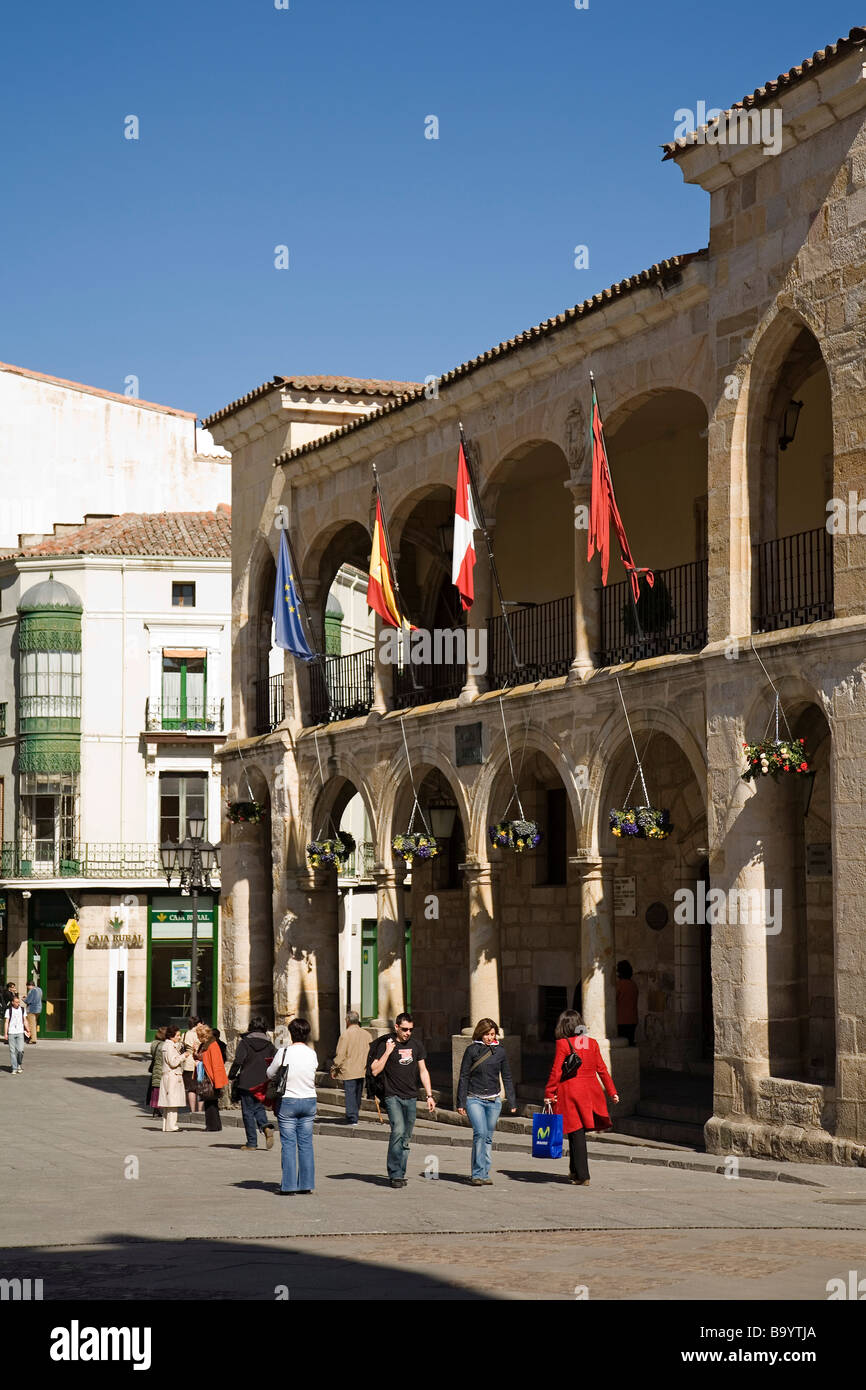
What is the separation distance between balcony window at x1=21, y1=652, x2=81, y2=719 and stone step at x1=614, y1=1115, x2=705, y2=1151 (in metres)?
28.6

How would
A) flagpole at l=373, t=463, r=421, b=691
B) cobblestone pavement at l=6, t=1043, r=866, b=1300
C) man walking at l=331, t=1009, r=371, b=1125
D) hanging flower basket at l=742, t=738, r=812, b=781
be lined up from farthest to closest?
flagpole at l=373, t=463, r=421, b=691 < man walking at l=331, t=1009, r=371, b=1125 < hanging flower basket at l=742, t=738, r=812, b=781 < cobblestone pavement at l=6, t=1043, r=866, b=1300

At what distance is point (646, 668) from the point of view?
2048cm

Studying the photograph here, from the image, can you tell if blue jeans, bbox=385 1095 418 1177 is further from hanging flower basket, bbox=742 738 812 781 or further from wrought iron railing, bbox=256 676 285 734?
wrought iron railing, bbox=256 676 285 734

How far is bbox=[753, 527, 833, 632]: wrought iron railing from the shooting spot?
18734 millimetres

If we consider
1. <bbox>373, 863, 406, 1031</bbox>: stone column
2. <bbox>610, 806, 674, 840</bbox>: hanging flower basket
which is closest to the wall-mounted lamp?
<bbox>610, 806, 674, 840</bbox>: hanging flower basket

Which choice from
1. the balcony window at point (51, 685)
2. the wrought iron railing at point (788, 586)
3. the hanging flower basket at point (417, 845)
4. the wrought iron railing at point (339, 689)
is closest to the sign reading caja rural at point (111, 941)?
the balcony window at point (51, 685)

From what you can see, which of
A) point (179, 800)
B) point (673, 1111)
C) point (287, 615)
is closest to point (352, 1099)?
point (673, 1111)

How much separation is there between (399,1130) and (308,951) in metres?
12.7

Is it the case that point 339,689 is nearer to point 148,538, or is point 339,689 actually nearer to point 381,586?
point 381,586
